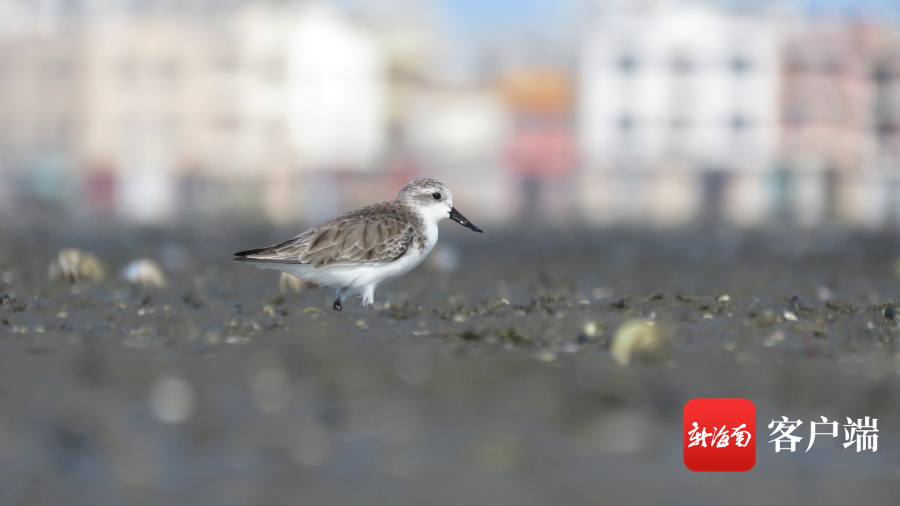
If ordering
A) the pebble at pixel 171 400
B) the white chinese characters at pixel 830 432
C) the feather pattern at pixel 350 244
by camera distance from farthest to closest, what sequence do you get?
the feather pattern at pixel 350 244
the pebble at pixel 171 400
the white chinese characters at pixel 830 432

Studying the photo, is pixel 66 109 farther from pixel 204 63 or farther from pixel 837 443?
pixel 837 443

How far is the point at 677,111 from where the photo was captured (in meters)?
56.8

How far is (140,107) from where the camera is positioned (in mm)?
60875

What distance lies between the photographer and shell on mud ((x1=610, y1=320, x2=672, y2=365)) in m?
5.84

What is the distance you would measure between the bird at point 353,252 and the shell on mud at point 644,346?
2.61 meters

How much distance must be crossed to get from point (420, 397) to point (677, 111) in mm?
53681

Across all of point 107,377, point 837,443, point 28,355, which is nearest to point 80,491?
point 107,377

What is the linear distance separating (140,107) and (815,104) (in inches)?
1437

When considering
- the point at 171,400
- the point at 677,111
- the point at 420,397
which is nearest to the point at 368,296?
the point at 420,397

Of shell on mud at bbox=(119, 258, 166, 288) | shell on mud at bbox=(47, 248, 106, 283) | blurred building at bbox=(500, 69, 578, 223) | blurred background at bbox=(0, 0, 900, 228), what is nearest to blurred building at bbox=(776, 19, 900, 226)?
blurred background at bbox=(0, 0, 900, 228)

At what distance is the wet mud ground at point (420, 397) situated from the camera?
401cm

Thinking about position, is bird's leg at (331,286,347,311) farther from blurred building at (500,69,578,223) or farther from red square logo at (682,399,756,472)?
blurred building at (500,69,578,223)

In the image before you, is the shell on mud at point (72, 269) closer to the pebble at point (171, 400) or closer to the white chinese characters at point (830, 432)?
the pebble at point (171, 400)

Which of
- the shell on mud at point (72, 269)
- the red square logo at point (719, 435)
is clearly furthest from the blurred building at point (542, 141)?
the red square logo at point (719, 435)
